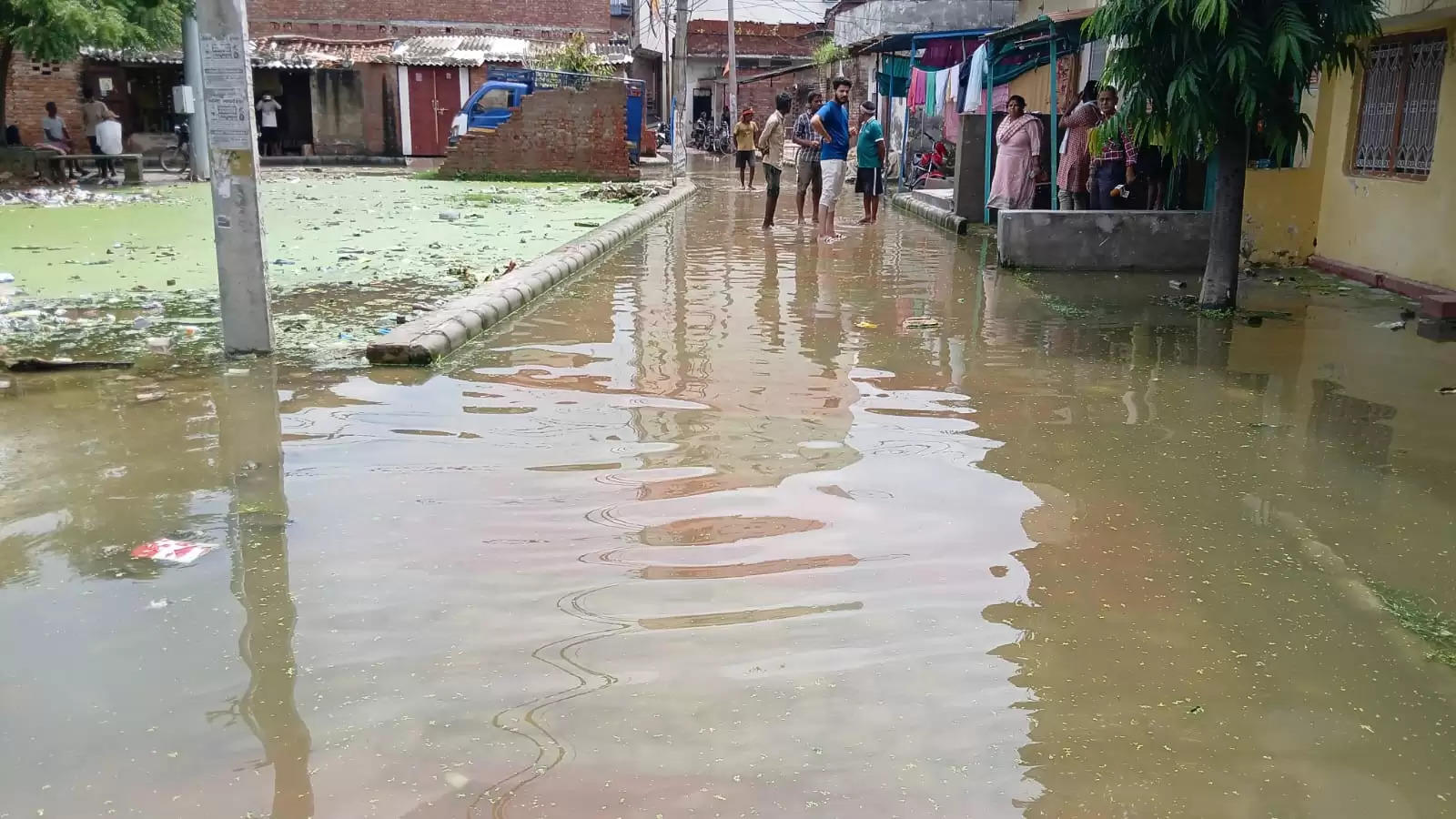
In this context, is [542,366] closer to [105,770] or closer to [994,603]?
[994,603]

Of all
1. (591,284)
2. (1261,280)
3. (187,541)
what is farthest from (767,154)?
(187,541)

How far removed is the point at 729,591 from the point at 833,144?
9.65 metres

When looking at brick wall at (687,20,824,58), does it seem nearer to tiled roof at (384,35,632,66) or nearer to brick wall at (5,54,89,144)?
tiled roof at (384,35,632,66)

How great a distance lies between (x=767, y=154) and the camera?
14.5 metres

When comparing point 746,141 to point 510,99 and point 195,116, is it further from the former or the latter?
point 195,116

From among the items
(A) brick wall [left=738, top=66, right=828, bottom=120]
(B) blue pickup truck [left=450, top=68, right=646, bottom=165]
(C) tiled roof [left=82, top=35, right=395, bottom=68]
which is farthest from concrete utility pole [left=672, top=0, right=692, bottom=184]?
(A) brick wall [left=738, top=66, right=828, bottom=120]

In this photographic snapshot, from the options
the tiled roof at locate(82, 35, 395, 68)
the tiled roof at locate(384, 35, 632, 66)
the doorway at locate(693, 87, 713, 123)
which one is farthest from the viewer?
the doorway at locate(693, 87, 713, 123)

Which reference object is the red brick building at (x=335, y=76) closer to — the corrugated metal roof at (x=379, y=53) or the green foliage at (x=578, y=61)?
the corrugated metal roof at (x=379, y=53)

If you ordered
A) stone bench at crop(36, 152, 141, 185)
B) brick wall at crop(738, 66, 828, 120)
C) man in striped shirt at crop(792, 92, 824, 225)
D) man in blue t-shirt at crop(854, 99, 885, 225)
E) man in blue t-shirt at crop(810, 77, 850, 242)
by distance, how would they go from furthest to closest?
brick wall at crop(738, 66, 828, 120) < stone bench at crop(36, 152, 141, 185) < man in blue t-shirt at crop(854, 99, 885, 225) < man in striped shirt at crop(792, 92, 824, 225) < man in blue t-shirt at crop(810, 77, 850, 242)

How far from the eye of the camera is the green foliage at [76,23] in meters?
16.2

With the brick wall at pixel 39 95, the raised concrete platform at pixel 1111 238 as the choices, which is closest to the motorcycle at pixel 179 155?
the brick wall at pixel 39 95

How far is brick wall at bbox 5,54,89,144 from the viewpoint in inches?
1038

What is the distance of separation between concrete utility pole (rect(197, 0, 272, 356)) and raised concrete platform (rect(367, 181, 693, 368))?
76 centimetres

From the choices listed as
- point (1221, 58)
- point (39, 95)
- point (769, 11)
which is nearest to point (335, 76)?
point (39, 95)
